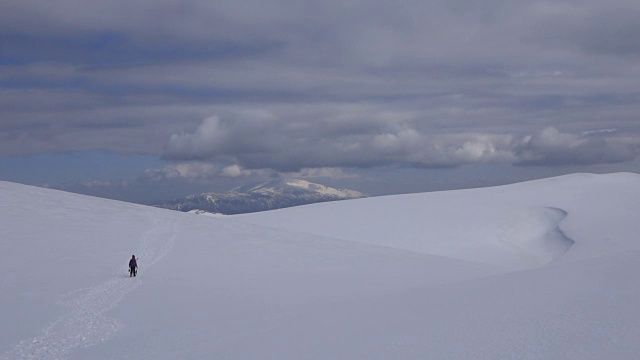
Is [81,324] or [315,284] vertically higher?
[315,284]

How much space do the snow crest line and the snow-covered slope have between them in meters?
0.06

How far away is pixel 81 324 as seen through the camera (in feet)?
50.4

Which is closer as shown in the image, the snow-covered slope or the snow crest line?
the snow-covered slope

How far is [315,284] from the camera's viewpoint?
71.5 ft

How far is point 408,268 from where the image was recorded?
26094mm

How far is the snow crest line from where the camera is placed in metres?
13.2

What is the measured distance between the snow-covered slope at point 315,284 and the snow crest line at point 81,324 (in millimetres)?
59

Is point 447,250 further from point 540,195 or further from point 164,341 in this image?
point 164,341

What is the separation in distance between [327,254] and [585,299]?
16694 millimetres

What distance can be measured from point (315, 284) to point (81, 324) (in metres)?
8.64

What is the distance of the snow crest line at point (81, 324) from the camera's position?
13187 millimetres

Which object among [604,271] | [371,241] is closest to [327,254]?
[371,241]

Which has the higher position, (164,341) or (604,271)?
(604,271)

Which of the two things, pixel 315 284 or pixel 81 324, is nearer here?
pixel 81 324
